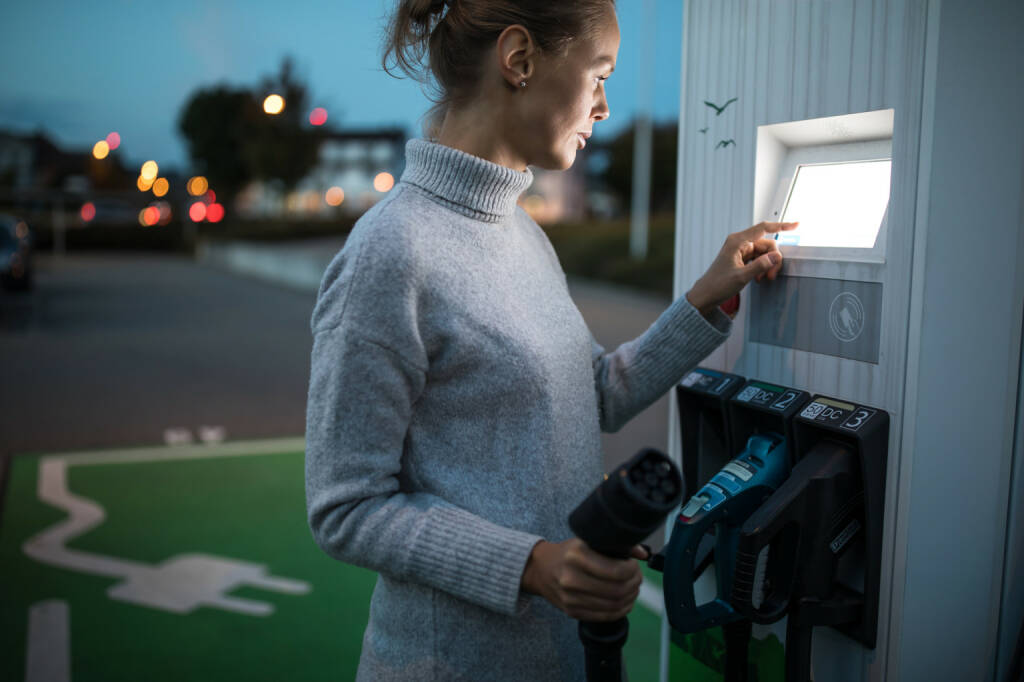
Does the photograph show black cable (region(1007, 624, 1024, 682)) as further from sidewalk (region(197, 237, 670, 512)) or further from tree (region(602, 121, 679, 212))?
tree (region(602, 121, 679, 212))

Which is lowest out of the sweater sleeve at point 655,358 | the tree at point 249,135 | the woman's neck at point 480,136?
the sweater sleeve at point 655,358

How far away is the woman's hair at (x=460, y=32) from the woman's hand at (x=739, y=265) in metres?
Answer: 0.46

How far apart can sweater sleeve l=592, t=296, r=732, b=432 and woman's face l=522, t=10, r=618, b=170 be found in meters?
0.39

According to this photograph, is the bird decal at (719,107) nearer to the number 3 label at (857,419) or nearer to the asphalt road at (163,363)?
the number 3 label at (857,419)

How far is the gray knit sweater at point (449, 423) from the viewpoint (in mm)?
1060

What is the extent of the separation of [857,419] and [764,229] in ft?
1.20

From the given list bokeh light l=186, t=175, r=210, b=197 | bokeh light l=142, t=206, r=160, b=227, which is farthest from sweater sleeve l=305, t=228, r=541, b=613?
bokeh light l=186, t=175, r=210, b=197

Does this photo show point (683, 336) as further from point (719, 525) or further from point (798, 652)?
point (798, 652)

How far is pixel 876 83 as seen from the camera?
4.12 feet

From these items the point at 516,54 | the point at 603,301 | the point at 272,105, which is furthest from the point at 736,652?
the point at 603,301

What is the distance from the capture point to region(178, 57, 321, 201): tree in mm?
25547

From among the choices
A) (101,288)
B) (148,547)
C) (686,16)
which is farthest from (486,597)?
(101,288)

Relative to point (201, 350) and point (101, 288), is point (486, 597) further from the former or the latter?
point (101, 288)

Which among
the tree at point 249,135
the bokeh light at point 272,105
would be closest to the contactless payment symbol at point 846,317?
the bokeh light at point 272,105
